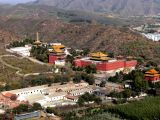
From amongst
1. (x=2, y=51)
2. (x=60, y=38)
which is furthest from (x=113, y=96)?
(x=60, y=38)

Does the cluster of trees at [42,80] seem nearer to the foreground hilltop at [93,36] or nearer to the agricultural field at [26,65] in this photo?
the agricultural field at [26,65]

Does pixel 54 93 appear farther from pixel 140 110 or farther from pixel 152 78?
pixel 140 110

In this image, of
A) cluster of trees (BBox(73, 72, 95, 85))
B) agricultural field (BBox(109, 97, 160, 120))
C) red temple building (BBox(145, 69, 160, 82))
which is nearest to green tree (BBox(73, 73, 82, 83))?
cluster of trees (BBox(73, 72, 95, 85))

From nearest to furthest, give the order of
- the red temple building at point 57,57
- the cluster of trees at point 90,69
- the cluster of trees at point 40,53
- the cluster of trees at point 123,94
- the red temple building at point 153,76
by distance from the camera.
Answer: the cluster of trees at point 123,94
the red temple building at point 153,76
the cluster of trees at point 90,69
the red temple building at point 57,57
the cluster of trees at point 40,53

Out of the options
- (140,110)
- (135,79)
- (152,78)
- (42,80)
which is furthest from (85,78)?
(140,110)

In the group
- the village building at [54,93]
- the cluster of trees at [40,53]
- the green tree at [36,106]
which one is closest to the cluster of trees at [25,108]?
the green tree at [36,106]

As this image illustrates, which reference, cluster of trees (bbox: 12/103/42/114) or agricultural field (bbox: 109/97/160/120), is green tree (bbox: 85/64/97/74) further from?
agricultural field (bbox: 109/97/160/120)
